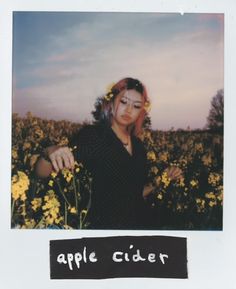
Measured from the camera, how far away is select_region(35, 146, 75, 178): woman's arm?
1092 millimetres

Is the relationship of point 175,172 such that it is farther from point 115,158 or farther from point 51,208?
point 51,208

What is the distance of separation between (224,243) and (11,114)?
44cm

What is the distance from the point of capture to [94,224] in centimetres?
108

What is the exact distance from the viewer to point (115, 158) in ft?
3.59

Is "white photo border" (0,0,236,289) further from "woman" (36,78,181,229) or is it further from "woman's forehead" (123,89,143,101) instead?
"woman's forehead" (123,89,143,101)

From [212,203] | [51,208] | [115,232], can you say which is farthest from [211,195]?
[51,208]

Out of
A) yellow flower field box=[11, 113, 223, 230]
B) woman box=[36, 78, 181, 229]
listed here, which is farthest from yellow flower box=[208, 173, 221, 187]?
woman box=[36, 78, 181, 229]

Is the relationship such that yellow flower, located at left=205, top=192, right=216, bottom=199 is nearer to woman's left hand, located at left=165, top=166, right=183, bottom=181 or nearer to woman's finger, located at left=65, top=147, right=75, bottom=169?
woman's left hand, located at left=165, top=166, right=183, bottom=181

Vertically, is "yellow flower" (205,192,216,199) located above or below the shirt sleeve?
below

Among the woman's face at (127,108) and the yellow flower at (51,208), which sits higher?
the woman's face at (127,108)

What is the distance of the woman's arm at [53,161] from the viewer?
3.58 ft

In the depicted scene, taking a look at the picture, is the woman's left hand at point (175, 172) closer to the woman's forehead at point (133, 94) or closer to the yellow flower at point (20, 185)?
the woman's forehead at point (133, 94)

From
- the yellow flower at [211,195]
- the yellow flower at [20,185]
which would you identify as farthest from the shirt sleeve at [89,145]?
the yellow flower at [211,195]

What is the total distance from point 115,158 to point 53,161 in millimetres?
111
